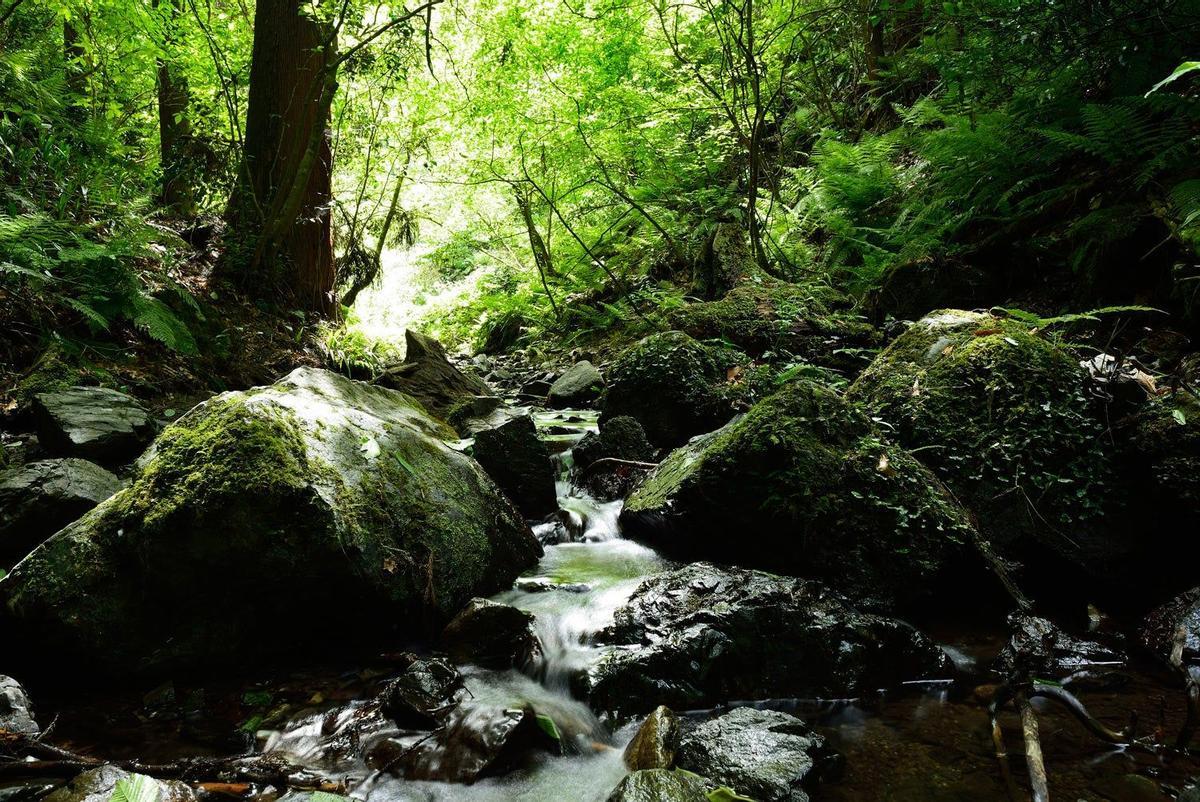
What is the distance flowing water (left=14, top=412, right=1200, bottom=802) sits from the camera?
2.26m

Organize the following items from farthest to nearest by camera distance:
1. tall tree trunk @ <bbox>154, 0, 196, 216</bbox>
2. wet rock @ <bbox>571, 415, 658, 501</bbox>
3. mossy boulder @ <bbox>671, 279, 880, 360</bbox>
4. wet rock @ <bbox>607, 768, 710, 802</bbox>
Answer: tall tree trunk @ <bbox>154, 0, 196, 216</bbox> → mossy boulder @ <bbox>671, 279, 880, 360</bbox> → wet rock @ <bbox>571, 415, 658, 501</bbox> → wet rock @ <bbox>607, 768, 710, 802</bbox>

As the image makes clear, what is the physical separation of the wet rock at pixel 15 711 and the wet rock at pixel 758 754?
Answer: 88.4 inches

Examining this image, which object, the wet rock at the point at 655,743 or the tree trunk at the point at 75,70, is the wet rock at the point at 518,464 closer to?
the wet rock at the point at 655,743

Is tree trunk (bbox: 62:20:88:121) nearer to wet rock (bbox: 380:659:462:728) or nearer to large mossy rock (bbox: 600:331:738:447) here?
large mossy rock (bbox: 600:331:738:447)

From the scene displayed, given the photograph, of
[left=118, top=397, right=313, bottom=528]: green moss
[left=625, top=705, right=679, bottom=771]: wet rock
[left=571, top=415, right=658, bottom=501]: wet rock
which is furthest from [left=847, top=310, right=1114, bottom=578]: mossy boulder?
[left=118, top=397, right=313, bottom=528]: green moss

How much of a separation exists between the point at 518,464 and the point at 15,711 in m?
3.02

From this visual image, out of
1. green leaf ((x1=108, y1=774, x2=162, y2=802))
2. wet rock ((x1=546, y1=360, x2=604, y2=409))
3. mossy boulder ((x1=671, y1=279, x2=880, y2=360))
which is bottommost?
green leaf ((x1=108, y1=774, x2=162, y2=802))

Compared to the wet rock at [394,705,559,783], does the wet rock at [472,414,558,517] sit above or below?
above

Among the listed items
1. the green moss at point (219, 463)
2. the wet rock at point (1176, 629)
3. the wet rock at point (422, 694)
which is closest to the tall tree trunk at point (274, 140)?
the green moss at point (219, 463)

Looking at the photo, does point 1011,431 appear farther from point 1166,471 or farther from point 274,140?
point 274,140

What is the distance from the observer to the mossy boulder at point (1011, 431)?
3.62 m

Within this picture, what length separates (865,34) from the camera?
10.3 meters

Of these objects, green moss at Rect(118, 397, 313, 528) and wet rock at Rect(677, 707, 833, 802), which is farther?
green moss at Rect(118, 397, 313, 528)

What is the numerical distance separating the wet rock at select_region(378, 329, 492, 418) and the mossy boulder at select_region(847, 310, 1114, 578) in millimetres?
4567
